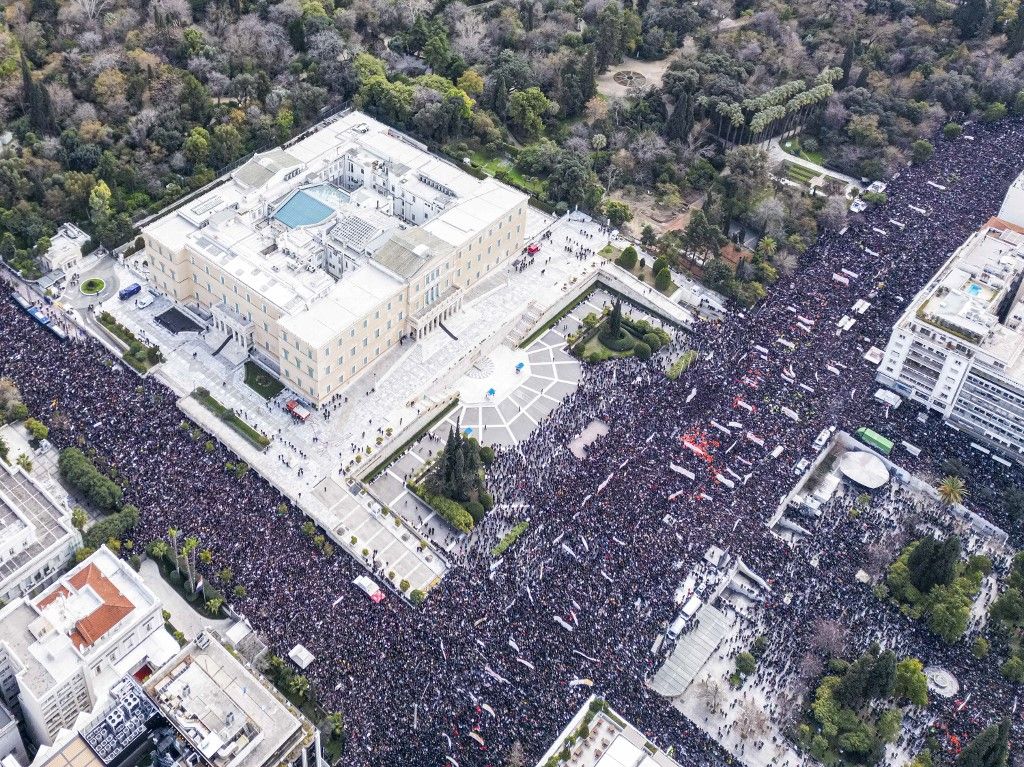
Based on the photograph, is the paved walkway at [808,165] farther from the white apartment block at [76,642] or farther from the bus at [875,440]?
the white apartment block at [76,642]

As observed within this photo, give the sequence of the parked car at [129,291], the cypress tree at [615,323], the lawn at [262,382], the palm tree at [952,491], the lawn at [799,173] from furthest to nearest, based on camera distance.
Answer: the lawn at [799,173] → the parked car at [129,291] → the cypress tree at [615,323] → the lawn at [262,382] → the palm tree at [952,491]

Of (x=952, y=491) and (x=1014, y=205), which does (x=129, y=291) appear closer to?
(x=952, y=491)

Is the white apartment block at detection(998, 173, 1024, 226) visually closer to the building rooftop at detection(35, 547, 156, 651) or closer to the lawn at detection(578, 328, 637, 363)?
the lawn at detection(578, 328, 637, 363)

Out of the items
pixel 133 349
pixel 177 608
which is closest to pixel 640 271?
pixel 133 349

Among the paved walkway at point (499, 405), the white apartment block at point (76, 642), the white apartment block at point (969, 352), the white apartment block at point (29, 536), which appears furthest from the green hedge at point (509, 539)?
the white apartment block at point (969, 352)

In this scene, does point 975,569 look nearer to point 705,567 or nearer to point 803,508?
point 803,508
